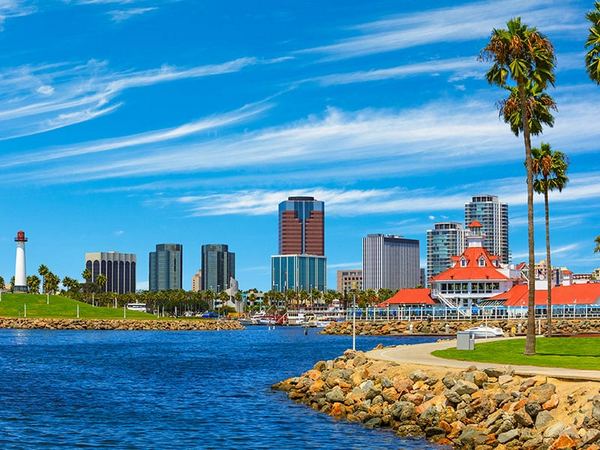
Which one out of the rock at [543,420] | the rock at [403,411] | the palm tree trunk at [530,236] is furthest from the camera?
the palm tree trunk at [530,236]

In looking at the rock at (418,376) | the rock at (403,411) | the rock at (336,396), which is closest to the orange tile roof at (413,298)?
the rock at (336,396)

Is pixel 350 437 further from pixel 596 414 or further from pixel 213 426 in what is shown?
pixel 596 414

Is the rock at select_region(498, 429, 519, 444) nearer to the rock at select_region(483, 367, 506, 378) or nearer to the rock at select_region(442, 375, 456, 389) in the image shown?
the rock at select_region(483, 367, 506, 378)

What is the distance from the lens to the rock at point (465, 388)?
38.4 meters

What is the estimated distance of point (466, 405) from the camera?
37625mm

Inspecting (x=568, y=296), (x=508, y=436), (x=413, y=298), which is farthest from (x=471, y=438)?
(x=413, y=298)

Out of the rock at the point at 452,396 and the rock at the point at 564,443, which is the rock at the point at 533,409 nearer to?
the rock at the point at 564,443

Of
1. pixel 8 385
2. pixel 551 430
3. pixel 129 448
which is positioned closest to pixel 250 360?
pixel 8 385

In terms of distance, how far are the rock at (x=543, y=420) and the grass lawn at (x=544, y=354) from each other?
9.60 meters

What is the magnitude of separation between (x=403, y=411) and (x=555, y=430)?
31.1ft

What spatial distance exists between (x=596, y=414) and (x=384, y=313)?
16398 cm

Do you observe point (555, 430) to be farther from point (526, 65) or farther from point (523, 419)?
point (526, 65)

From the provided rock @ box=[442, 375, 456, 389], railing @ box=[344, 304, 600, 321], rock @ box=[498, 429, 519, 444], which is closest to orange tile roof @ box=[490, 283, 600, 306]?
railing @ box=[344, 304, 600, 321]

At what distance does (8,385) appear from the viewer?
6203 centimetres
